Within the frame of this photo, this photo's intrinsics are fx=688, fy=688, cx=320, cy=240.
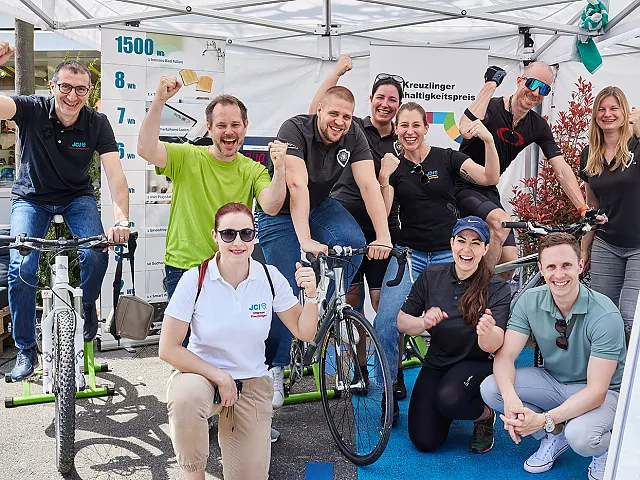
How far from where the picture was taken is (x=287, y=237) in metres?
3.74

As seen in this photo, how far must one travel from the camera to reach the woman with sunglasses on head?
4.02m

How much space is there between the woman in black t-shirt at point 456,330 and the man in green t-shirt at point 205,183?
0.91 meters

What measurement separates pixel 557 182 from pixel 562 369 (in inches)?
103

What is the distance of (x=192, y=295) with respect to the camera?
2770mm

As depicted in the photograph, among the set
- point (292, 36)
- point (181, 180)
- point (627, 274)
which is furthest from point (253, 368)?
point (292, 36)

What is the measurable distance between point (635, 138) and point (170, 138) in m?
3.32

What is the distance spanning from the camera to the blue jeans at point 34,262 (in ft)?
12.4

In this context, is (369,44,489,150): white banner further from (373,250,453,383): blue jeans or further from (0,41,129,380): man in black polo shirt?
(0,41,129,380): man in black polo shirt

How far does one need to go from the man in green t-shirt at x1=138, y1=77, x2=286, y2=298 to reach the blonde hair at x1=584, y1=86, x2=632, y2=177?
1.97m

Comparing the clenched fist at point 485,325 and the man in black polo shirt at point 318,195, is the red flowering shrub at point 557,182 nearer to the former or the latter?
the man in black polo shirt at point 318,195

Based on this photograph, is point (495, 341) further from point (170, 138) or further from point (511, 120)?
point (170, 138)

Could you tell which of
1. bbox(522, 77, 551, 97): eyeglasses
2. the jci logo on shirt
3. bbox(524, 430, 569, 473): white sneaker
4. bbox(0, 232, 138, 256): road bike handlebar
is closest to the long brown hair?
bbox(524, 430, 569, 473): white sneaker

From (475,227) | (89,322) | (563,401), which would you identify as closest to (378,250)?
(475,227)

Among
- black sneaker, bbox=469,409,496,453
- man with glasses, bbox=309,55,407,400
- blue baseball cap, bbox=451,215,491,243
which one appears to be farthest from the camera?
man with glasses, bbox=309,55,407,400
